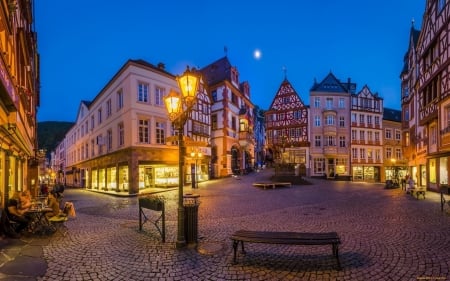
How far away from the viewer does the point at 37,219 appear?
8.33 meters

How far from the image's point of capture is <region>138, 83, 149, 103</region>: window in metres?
22.2

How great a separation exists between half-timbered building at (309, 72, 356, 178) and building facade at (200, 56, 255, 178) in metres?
9.98

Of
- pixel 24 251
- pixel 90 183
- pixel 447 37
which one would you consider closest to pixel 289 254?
pixel 24 251

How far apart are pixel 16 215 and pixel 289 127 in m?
38.3

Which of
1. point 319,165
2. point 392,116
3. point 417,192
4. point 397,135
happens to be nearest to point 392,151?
point 397,135

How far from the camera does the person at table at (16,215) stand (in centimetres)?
782

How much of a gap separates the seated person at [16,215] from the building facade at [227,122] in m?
25.6

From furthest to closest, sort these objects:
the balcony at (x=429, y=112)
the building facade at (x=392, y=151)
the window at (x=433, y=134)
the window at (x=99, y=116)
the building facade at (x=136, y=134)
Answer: the building facade at (x=392, y=151) < the window at (x=99, y=116) < the building facade at (x=136, y=134) < the window at (x=433, y=134) < the balcony at (x=429, y=112)

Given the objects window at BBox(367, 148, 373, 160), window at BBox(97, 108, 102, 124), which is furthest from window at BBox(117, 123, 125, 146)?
window at BBox(367, 148, 373, 160)

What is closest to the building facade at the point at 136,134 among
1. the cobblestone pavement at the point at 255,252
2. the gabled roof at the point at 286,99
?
the cobblestone pavement at the point at 255,252

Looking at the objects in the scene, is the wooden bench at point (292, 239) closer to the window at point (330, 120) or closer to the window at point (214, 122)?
the window at point (214, 122)

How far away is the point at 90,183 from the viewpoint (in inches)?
1238

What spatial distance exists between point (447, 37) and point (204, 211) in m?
18.5

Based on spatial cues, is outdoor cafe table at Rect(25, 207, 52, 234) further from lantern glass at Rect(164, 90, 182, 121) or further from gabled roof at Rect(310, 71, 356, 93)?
gabled roof at Rect(310, 71, 356, 93)
